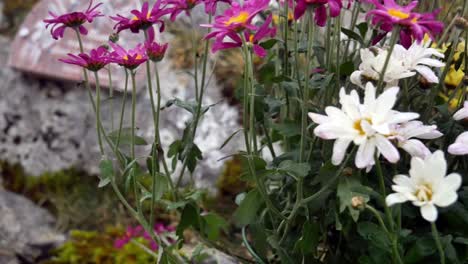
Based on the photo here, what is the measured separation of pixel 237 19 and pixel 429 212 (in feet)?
1.08

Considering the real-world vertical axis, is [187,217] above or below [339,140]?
below

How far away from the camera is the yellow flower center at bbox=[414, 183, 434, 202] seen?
73 centimetres

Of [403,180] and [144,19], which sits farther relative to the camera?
[144,19]

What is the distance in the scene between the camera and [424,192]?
727 mm

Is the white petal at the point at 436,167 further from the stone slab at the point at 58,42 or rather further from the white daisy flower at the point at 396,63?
the stone slab at the point at 58,42

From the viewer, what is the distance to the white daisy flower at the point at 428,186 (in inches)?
27.7

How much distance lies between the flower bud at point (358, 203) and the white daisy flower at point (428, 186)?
0.05 metres

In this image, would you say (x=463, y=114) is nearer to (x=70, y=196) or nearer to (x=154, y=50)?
(x=154, y=50)

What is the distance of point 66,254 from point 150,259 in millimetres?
261

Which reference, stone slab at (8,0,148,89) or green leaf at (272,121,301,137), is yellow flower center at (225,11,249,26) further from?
stone slab at (8,0,148,89)

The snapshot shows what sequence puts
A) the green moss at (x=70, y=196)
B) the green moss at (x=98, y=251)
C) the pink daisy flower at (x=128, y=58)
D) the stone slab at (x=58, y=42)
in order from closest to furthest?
1. the pink daisy flower at (x=128, y=58)
2. the green moss at (x=98, y=251)
3. the green moss at (x=70, y=196)
4. the stone slab at (x=58, y=42)

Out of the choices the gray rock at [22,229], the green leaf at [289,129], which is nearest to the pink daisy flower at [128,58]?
the green leaf at [289,129]

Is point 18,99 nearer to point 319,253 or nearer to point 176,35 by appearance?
point 176,35

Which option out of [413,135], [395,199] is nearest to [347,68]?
[413,135]
